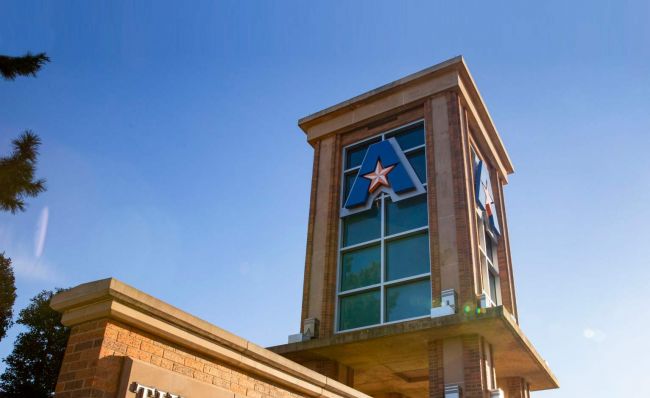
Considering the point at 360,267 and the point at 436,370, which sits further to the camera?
the point at 360,267

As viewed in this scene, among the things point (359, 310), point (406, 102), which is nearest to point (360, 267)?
point (359, 310)

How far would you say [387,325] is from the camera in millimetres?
16875

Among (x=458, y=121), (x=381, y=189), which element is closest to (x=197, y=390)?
(x=381, y=189)

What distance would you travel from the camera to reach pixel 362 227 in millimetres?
20406

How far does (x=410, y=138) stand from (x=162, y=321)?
15.5 m

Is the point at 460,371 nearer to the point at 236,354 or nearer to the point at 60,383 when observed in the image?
the point at 236,354

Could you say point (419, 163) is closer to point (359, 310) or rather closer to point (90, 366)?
point (359, 310)

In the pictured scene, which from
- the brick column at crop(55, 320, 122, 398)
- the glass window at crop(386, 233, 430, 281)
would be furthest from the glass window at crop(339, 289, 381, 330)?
the brick column at crop(55, 320, 122, 398)

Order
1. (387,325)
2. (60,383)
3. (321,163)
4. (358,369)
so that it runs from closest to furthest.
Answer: (60,383), (387,325), (358,369), (321,163)

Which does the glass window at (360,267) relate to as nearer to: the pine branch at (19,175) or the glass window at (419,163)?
the glass window at (419,163)

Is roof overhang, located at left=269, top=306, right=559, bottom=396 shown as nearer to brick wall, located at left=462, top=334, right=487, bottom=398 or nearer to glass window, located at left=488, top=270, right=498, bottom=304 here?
brick wall, located at left=462, top=334, right=487, bottom=398

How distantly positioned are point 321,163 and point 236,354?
15300 millimetres

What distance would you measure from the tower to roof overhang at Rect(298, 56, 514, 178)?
47mm

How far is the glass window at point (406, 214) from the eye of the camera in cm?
1916
